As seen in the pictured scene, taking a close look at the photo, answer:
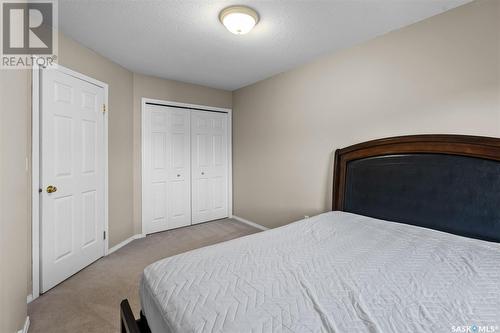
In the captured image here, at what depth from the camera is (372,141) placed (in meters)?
2.30

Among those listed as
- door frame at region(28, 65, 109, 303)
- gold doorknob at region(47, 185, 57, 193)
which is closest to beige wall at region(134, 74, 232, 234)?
gold doorknob at region(47, 185, 57, 193)

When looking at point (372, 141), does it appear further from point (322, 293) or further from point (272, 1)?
point (322, 293)

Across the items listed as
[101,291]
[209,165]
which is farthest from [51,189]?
[209,165]

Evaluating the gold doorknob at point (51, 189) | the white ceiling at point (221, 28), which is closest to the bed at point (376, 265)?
the white ceiling at point (221, 28)

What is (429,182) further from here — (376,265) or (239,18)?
(239,18)

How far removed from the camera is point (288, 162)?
327 centimetres

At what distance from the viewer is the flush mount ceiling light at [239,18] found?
184 centimetres

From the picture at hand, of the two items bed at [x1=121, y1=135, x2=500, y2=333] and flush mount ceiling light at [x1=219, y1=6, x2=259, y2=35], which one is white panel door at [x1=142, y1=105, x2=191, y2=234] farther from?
bed at [x1=121, y1=135, x2=500, y2=333]

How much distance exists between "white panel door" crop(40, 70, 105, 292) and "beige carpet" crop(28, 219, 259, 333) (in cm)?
16

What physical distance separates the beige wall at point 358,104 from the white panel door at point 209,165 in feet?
1.09

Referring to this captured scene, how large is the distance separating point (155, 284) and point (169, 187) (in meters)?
2.72

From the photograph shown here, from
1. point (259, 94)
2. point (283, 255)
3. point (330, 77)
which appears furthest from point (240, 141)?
point (283, 255)

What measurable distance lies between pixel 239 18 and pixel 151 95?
213cm

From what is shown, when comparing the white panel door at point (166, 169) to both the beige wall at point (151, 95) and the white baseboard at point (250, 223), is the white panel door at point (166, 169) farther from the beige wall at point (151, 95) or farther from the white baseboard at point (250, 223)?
the white baseboard at point (250, 223)
